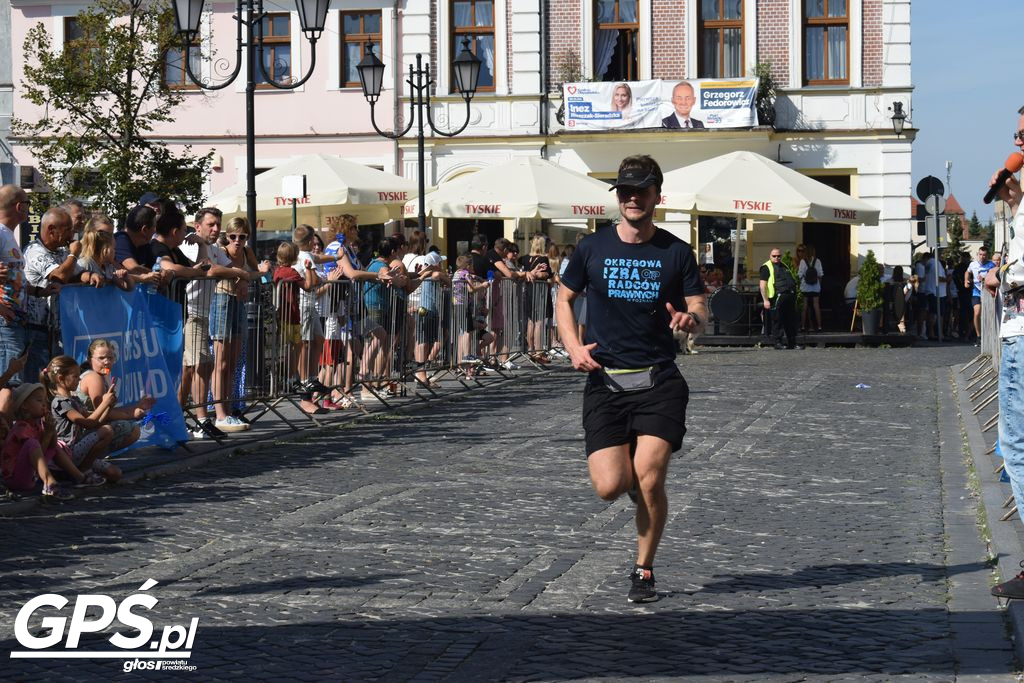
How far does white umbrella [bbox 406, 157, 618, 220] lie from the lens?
2653 cm

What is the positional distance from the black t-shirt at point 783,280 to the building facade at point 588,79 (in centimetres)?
561

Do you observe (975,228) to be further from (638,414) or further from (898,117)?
(638,414)

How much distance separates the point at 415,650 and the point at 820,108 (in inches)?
1224

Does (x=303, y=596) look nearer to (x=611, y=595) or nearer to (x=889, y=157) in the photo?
(x=611, y=595)

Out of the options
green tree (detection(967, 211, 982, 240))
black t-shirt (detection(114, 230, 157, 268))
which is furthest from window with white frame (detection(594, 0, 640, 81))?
green tree (detection(967, 211, 982, 240))

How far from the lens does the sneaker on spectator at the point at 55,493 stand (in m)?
9.70

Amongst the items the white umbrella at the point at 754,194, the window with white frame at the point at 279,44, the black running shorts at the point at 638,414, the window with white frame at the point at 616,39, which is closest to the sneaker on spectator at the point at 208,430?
the black running shorts at the point at 638,414

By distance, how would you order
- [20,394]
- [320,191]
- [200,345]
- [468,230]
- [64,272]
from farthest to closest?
[468,230], [320,191], [200,345], [64,272], [20,394]

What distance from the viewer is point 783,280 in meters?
29.4

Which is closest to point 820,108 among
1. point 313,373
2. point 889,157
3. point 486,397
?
point 889,157

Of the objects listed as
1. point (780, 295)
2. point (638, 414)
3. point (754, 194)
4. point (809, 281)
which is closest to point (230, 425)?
point (638, 414)

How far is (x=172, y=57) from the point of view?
37.6 metres

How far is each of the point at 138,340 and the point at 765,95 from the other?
83.7ft

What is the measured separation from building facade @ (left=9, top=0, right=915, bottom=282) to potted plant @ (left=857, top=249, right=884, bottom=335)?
497 centimetres
